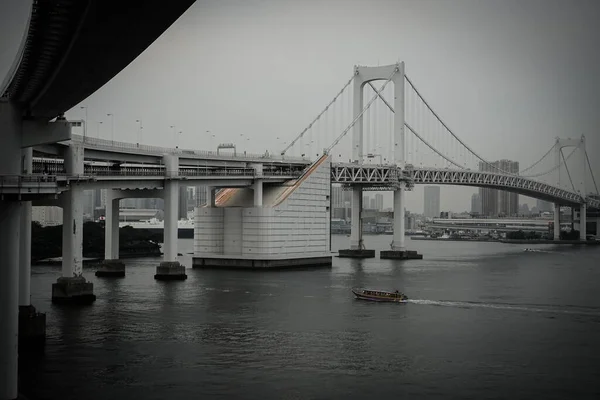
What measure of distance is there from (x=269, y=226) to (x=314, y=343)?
2586cm

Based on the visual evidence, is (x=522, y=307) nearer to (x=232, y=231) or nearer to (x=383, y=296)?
(x=383, y=296)

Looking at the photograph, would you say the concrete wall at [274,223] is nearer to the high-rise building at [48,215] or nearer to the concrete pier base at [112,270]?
the concrete pier base at [112,270]

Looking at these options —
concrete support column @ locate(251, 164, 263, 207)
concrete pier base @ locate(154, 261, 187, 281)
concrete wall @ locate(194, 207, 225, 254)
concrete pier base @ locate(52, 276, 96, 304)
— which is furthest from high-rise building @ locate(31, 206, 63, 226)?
concrete pier base @ locate(52, 276, 96, 304)

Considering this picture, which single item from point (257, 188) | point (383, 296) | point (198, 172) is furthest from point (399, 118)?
point (383, 296)

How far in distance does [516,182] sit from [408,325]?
64.0m

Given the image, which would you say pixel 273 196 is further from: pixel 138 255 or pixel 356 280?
pixel 138 255

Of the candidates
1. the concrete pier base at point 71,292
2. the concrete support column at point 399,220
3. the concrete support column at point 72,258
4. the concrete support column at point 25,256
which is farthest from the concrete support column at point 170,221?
the concrete support column at point 399,220

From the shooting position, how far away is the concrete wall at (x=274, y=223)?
48.4 metres

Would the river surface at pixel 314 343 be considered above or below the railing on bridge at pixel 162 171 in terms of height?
below

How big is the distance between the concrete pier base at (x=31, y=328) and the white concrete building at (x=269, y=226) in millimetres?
26540

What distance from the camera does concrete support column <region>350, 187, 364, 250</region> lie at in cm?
6676

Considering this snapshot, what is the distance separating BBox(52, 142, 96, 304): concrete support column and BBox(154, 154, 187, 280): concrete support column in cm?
957

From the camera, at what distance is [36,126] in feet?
55.6

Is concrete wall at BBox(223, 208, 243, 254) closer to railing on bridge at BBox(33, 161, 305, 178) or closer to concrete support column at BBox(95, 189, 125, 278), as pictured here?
railing on bridge at BBox(33, 161, 305, 178)
